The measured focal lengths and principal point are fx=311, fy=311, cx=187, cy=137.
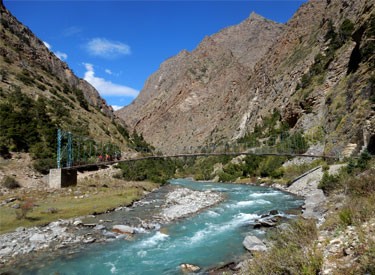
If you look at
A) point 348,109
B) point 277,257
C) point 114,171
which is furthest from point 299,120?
point 277,257

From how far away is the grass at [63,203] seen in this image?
1630 centimetres

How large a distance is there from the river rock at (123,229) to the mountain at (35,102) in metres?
17.4

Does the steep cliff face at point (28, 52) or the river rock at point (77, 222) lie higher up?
the steep cliff face at point (28, 52)

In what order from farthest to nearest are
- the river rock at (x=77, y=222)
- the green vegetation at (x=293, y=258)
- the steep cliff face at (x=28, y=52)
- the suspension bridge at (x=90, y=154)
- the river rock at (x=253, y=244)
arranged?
the steep cliff face at (x=28, y=52) < the suspension bridge at (x=90, y=154) < the river rock at (x=77, y=222) < the river rock at (x=253, y=244) < the green vegetation at (x=293, y=258)

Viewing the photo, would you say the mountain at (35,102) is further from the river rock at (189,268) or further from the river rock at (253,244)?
the river rock at (253,244)

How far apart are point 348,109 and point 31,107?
36.8 metres

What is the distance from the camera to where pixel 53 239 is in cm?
1339

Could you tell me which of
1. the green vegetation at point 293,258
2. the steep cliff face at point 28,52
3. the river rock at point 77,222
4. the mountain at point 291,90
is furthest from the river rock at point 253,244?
the steep cliff face at point 28,52

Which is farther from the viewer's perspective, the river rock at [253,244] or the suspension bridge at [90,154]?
the suspension bridge at [90,154]

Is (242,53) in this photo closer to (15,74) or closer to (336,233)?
(15,74)

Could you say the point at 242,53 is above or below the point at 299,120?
above

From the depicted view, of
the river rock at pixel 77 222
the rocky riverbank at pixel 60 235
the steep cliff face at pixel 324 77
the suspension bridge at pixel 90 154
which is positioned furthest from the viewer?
the steep cliff face at pixel 324 77

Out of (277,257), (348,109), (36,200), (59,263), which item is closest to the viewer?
(277,257)

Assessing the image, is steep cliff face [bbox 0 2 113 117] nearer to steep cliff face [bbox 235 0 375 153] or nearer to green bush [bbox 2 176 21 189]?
green bush [bbox 2 176 21 189]
